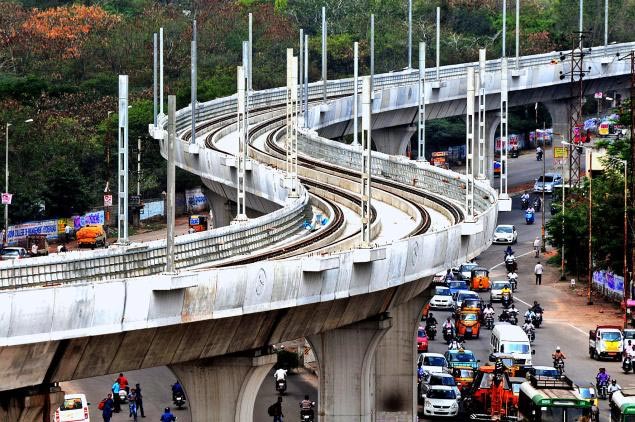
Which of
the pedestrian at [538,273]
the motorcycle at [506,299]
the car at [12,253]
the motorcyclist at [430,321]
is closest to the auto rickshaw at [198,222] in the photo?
the pedestrian at [538,273]

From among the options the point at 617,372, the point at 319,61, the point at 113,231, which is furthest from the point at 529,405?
the point at 319,61

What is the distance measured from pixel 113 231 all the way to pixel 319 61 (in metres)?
64.0

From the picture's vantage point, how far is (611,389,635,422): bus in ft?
207

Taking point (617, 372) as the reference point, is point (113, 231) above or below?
above

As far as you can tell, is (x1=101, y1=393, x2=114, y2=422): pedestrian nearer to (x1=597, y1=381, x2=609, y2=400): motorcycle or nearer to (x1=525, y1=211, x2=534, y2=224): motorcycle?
(x1=597, y1=381, x2=609, y2=400): motorcycle

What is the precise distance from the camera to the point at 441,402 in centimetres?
7625

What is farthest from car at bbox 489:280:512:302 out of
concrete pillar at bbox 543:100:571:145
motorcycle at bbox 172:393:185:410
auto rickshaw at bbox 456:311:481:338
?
concrete pillar at bbox 543:100:571:145

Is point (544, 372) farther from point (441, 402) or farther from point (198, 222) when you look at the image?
point (198, 222)

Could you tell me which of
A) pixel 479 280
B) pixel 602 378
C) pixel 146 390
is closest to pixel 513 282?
pixel 479 280

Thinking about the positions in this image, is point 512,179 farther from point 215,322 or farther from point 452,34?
point 215,322

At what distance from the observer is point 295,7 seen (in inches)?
7864

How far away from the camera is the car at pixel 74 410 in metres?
69.0

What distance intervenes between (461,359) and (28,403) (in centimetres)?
3765

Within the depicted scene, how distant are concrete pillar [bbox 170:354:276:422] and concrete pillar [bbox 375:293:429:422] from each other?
20.3 meters
